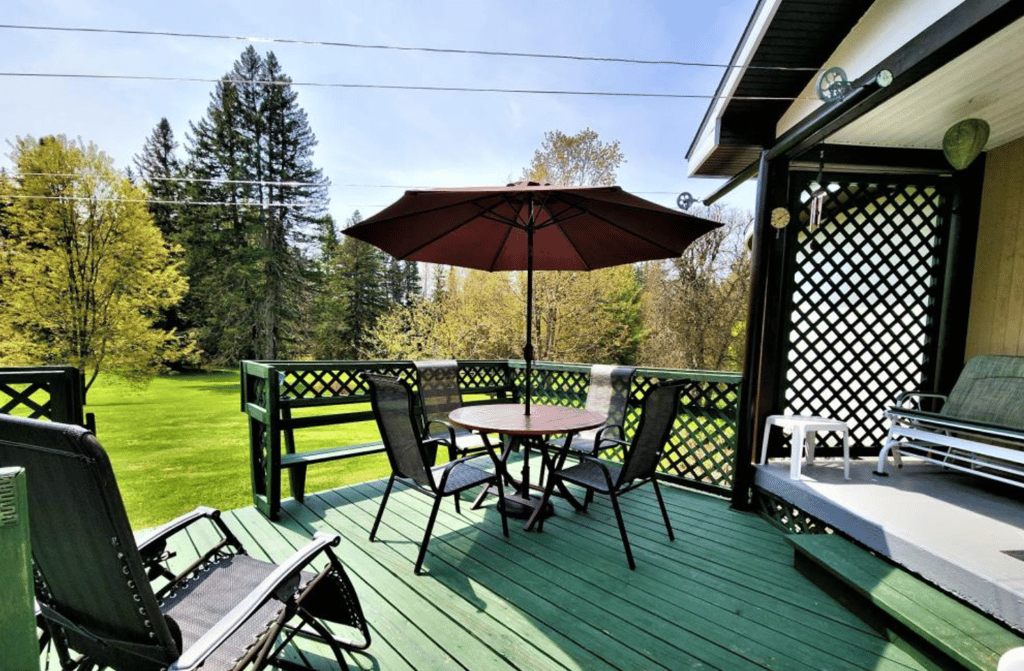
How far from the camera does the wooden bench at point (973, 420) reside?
10.2 ft

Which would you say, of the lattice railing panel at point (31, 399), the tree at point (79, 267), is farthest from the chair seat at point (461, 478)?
the tree at point (79, 267)

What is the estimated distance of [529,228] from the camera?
316 cm

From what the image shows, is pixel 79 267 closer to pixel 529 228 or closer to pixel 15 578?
pixel 529 228

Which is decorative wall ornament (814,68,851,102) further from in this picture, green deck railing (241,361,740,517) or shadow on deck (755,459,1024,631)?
shadow on deck (755,459,1024,631)

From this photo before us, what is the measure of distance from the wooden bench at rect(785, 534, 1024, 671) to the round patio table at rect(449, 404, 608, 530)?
1.43 m

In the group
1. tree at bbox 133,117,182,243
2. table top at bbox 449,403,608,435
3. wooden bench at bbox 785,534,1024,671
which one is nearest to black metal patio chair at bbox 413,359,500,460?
table top at bbox 449,403,608,435

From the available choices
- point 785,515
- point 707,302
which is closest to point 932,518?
point 785,515

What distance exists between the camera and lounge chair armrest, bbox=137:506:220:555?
160 cm

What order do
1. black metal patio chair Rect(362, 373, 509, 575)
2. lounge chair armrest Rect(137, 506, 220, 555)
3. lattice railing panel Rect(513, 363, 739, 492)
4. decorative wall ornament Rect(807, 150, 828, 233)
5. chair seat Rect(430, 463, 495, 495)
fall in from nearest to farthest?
1. lounge chair armrest Rect(137, 506, 220, 555)
2. black metal patio chair Rect(362, 373, 509, 575)
3. chair seat Rect(430, 463, 495, 495)
4. decorative wall ornament Rect(807, 150, 828, 233)
5. lattice railing panel Rect(513, 363, 739, 492)

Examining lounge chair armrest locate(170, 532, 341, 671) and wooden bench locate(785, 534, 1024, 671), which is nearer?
lounge chair armrest locate(170, 532, 341, 671)

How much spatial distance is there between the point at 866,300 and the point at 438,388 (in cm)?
388

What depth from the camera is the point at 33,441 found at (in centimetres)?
108

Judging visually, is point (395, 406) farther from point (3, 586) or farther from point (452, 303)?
point (452, 303)

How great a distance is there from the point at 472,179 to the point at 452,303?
3376 millimetres
